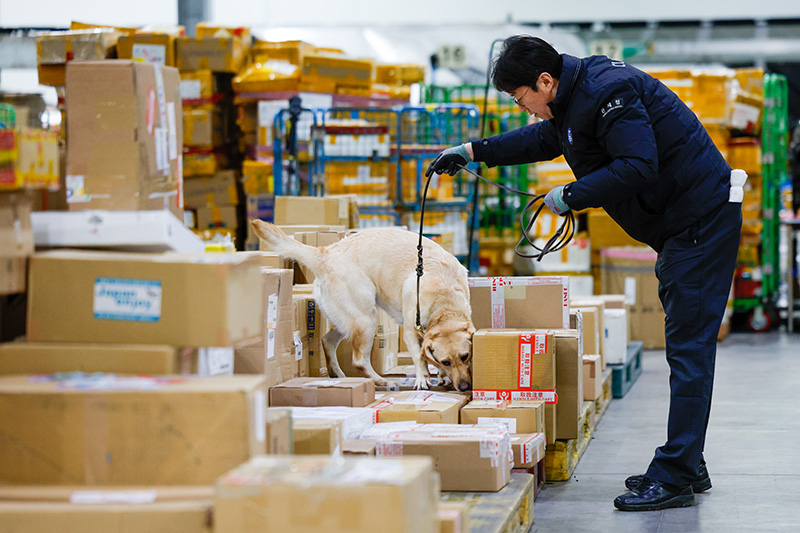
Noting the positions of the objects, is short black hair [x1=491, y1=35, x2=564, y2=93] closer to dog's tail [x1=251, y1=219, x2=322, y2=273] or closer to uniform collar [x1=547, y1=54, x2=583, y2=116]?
uniform collar [x1=547, y1=54, x2=583, y2=116]

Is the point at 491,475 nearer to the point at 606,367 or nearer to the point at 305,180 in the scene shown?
the point at 606,367

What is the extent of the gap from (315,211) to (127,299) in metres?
3.43

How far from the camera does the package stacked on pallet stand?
839 centimetres

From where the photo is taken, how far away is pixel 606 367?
20.6 ft

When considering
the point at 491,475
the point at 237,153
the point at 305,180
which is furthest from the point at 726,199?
the point at 237,153

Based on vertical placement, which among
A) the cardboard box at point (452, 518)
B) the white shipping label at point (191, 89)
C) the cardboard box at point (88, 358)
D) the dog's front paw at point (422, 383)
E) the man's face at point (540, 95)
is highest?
the white shipping label at point (191, 89)

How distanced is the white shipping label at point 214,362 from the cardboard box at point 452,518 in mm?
716

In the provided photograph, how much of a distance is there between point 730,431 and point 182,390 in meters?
3.83

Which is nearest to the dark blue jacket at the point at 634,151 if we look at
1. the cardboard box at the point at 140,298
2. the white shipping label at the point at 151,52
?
the cardboard box at the point at 140,298

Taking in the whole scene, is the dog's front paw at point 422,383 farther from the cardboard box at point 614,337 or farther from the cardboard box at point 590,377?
the cardboard box at point 614,337

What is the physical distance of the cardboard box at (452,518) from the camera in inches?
84.7

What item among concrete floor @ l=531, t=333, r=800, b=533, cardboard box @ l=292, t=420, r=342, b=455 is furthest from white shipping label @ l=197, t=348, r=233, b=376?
concrete floor @ l=531, t=333, r=800, b=533

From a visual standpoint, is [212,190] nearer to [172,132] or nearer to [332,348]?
[332,348]

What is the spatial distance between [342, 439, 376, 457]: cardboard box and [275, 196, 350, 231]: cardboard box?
271 centimetres
